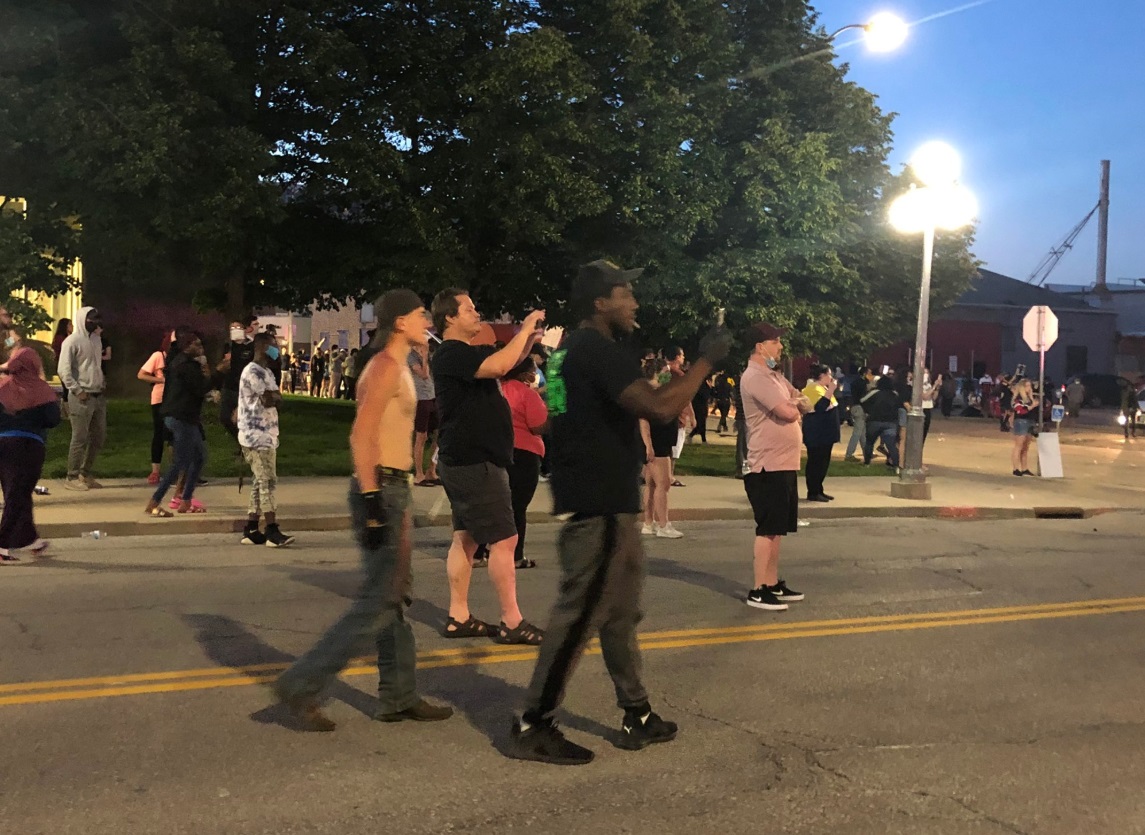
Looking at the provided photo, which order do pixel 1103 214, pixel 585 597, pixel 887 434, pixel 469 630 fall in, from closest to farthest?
pixel 585 597 → pixel 469 630 → pixel 887 434 → pixel 1103 214

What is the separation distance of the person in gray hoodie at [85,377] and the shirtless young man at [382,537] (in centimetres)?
881

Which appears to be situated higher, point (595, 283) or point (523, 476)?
point (595, 283)

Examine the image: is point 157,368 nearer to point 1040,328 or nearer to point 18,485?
point 18,485

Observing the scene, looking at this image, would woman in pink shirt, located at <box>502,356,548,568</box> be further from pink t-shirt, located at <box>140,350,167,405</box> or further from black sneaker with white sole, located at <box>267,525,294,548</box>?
pink t-shirt, located at <box>140,350,167,405</box>

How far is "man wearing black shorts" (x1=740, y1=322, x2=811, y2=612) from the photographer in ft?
26.5

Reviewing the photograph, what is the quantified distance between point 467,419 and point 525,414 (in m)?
1.97

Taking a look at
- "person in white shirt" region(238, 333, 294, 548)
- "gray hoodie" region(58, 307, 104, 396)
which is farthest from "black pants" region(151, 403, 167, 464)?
"person in white shirt" region(238, 333, 294, 548)

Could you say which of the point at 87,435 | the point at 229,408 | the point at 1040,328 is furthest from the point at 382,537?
the point at 1040,328

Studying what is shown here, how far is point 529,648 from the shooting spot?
687cm

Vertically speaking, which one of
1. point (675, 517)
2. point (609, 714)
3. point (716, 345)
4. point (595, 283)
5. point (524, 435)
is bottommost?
point (609, 714)

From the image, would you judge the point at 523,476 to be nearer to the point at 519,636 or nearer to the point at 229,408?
the point at 519,636

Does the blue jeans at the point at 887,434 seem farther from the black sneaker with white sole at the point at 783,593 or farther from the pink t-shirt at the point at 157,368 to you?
the black sneaker with white sole at the point at 783,593

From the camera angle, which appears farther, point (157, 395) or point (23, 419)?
point (157, 395)

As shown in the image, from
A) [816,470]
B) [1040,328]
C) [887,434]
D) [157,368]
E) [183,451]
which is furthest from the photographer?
[1040,328]
